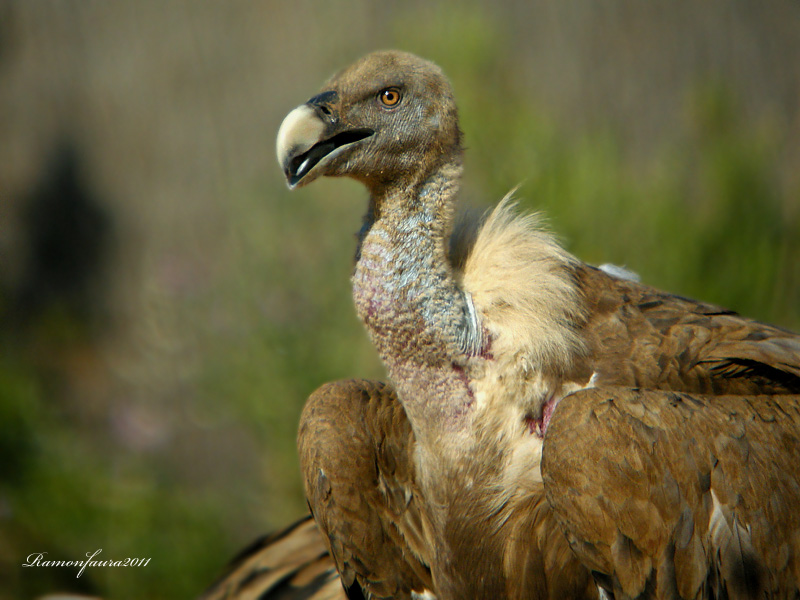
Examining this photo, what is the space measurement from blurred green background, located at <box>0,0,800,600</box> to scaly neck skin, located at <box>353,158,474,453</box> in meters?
1.81

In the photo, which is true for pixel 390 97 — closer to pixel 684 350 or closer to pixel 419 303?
pixel 419 303

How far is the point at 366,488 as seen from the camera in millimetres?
1918

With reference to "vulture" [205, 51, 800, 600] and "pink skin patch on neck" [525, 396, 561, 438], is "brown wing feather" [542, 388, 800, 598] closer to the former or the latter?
"vulture" [205, 51, 800, 600]

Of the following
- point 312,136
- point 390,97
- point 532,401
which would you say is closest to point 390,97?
point 390,97

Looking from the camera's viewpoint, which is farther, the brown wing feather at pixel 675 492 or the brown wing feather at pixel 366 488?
the brown wing feather at pixel 366 488

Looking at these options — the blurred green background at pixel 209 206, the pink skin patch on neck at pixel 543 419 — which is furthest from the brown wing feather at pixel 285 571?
the pink skin patch on neck at pixel 543 419

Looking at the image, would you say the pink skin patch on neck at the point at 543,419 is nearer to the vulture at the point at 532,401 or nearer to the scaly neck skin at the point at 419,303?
the vulture at the point at 532,401

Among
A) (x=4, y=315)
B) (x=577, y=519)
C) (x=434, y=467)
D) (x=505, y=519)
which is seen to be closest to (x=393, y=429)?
(x=434, y=467)

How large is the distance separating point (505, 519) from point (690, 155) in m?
2.64

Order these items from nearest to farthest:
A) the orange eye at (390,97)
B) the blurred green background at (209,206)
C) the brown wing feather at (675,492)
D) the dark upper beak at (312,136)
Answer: the brown wing feather at (675,492)
the dark upper beak at (312,136)
the orange eye at (390,97)
the blurred green background at (209,206)

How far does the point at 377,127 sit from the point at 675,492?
99 cm

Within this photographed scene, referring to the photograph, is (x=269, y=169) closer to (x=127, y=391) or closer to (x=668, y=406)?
(x=127, y=391)

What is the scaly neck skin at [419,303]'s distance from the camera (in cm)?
166
